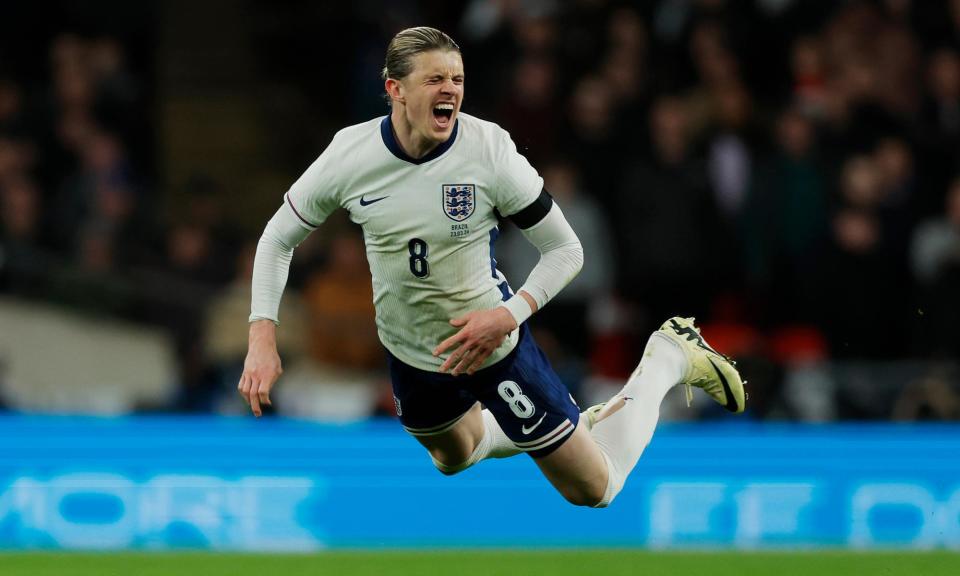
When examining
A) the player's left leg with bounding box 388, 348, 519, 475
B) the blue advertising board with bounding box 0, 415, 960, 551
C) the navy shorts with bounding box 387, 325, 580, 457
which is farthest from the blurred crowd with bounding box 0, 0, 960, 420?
the navy shorts with bounding box 387, 325, 580, 457

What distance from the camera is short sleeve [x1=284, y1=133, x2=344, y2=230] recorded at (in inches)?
248

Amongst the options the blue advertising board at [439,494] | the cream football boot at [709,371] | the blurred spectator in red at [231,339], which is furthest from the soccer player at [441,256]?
the blurred spectator in red at [231,339]

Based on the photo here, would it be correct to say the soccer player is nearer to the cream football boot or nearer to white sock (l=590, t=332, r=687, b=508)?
white sock (l=590, t=332, r=687, b=508)

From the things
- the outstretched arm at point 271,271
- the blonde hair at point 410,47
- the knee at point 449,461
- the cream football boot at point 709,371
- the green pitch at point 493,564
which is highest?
the blonde hair at point 410,47

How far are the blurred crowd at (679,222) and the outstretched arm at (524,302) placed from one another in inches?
158

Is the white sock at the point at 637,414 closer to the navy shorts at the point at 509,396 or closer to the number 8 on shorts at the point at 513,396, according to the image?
the navy shorts at the point at 509,396

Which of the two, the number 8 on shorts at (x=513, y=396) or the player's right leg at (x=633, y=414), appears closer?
the number 8 on shorts at (x=513, y=396)

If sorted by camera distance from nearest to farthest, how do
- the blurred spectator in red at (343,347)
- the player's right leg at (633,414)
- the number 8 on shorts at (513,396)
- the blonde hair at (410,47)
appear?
the blonde hair at (410,47), the number 8 on shorts at (513,396), the player's right leg at (633,414), the blurred spectator in red at (343,347)

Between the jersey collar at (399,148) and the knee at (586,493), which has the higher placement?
the jersey collar at (399,148)

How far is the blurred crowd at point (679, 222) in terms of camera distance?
10492 mm

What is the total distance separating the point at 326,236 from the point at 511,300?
6372mm

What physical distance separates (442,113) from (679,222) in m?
4.62

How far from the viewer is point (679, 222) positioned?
417 inches

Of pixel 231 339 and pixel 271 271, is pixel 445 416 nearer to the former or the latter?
pixel 271 271
